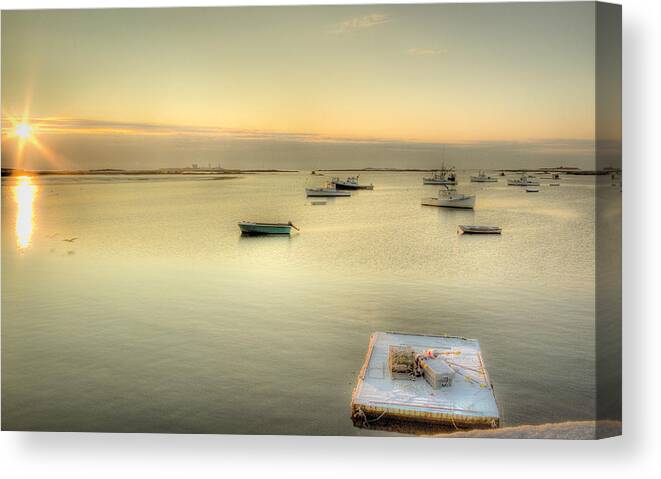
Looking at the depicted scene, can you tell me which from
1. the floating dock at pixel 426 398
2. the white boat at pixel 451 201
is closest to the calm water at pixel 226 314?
the floating dock at pixel 426 398

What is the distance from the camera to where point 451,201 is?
15.0 metres

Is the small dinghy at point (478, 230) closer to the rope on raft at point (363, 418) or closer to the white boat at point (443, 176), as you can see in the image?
the white boat at point (443, 176)

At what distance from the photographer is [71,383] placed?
4988 millimetres

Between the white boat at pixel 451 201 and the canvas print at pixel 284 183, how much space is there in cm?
655

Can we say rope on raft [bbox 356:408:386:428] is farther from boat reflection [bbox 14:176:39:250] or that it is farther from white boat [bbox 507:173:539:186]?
white boat [bbox 507:173:539:186]

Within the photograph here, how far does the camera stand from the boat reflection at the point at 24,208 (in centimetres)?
532

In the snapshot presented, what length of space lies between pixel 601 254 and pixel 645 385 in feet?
Result: 3.61

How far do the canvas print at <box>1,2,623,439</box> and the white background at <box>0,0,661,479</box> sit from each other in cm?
12

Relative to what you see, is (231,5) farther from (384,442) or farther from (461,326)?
(461,326)

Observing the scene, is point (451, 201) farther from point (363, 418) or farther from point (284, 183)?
point (363, 418)

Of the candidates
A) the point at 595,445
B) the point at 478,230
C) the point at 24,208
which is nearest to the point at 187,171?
the point at 24,208

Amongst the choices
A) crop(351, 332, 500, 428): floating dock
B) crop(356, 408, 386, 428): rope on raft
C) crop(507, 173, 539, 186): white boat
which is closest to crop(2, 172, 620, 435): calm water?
crop(356, 408, 386, 428): rope on raft

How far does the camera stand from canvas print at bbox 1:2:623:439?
15.2 feet

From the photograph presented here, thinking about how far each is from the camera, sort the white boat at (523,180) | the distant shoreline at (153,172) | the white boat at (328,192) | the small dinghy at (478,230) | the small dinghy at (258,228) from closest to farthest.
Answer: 1. the distant shoreline at (153,172)
2. the white boat at (523,180)
3. the small dinghy at (258,228)
4. the small dinghy at (478,230)
5. the white boat at (328,192)
